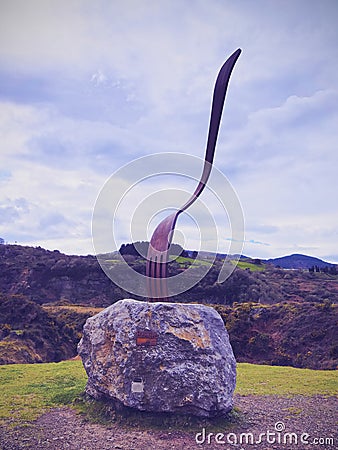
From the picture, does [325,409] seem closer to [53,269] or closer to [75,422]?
[75,422]

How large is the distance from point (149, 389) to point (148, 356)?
495 millimetres

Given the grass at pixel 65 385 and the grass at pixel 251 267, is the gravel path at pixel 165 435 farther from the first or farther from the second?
the grass at pixel 251 267

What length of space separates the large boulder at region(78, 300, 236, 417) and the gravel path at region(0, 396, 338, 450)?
409 mm

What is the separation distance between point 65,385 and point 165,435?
3949mm

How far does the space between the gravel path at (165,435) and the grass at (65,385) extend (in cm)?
54

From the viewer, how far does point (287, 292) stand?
29.9 m

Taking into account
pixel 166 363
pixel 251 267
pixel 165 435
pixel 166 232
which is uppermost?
pixel 251 267

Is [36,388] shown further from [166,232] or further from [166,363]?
[166,232]

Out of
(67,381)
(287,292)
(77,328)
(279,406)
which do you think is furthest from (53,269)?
(279,406)

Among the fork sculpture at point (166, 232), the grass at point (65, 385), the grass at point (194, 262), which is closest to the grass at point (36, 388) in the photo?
the grass at point (65, 385)

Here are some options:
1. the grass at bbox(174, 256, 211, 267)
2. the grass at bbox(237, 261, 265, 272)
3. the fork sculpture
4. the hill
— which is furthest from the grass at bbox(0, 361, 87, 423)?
the grass at bbox(237, 261, 265, 272)

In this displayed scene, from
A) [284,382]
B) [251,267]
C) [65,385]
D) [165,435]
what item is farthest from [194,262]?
[165,435]

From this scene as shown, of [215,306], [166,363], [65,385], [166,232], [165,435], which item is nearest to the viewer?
[165,435]

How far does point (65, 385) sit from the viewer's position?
9281 millimetres
